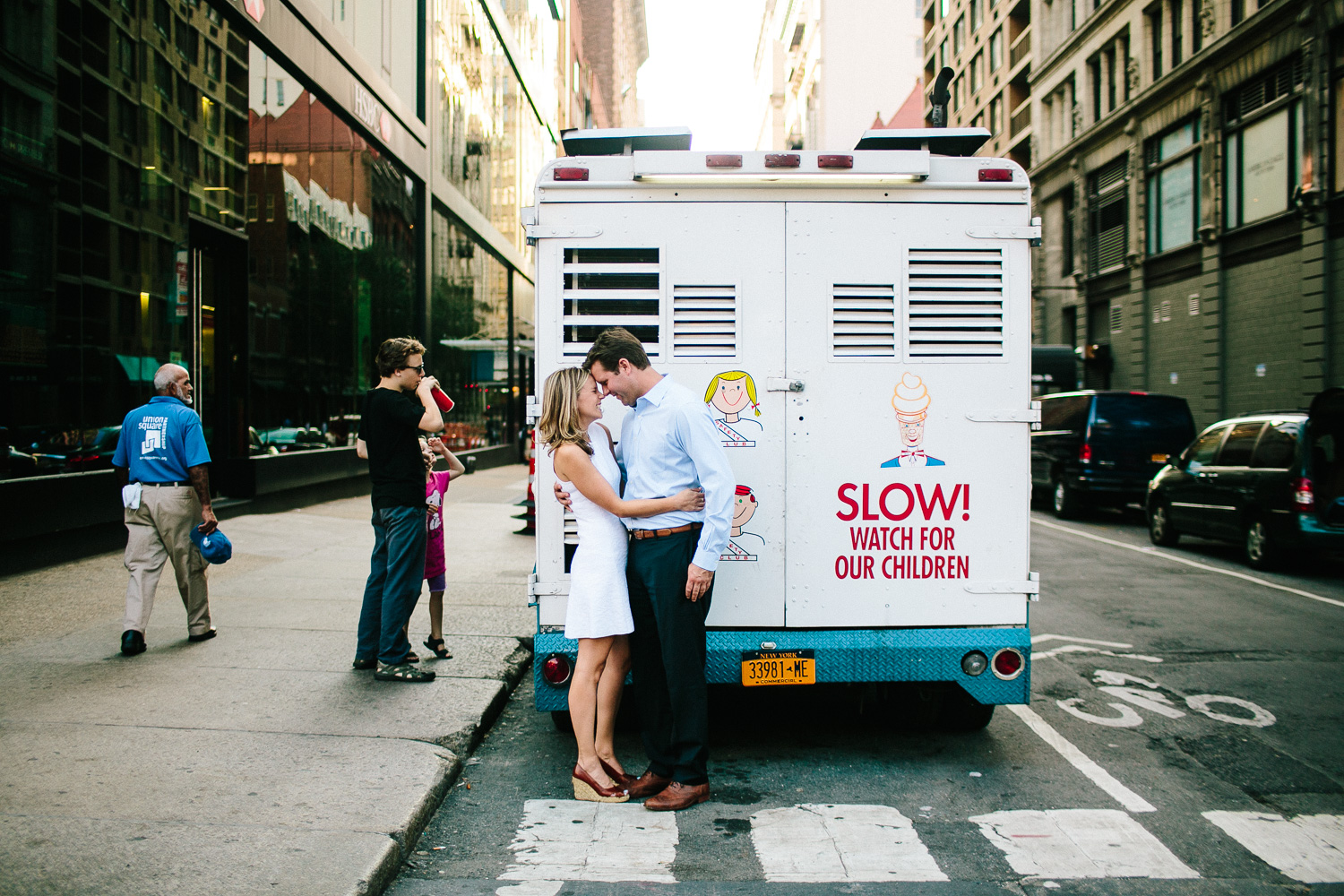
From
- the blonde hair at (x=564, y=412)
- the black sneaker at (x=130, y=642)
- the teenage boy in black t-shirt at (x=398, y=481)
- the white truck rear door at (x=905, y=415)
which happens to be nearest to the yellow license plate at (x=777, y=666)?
the white truck rear door at (x=905, y=415)

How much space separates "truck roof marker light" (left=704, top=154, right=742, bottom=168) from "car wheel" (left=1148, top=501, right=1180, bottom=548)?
10785mm

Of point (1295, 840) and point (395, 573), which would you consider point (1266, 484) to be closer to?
point (1295, 840)

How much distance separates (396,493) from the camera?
19.5 feet

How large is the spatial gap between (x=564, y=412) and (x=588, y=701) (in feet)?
4.19

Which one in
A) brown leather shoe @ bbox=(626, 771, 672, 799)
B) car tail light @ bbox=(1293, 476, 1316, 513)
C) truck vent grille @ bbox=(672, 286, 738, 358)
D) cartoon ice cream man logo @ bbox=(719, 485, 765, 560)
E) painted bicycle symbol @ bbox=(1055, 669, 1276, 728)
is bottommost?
painted bicycle symbol @ bbox=(1055, 669, 1276, 728)

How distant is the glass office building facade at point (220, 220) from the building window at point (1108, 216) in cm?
2083

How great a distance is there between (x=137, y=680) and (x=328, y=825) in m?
2.52

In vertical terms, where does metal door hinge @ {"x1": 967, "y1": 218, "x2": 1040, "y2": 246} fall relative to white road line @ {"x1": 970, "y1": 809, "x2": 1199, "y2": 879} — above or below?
above

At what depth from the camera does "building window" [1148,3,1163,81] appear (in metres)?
28.8

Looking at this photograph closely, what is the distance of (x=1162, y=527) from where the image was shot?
13586mm

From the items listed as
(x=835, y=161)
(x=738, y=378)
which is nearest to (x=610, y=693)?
(x=738, y=378)

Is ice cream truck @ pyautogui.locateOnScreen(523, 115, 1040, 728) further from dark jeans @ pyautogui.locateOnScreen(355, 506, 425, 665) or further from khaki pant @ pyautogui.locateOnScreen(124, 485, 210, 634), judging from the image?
khaki pant @ pyautogui.locateOnScreen(124, 485, 210, 634)

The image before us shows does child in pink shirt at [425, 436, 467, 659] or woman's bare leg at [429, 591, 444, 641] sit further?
woman's bare leg at [429, 591, 444, 641]

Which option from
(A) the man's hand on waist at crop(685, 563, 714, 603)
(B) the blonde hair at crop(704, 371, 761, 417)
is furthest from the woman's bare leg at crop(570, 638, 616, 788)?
(B) the blonde hair at crop(704, 371, 761, 417)
